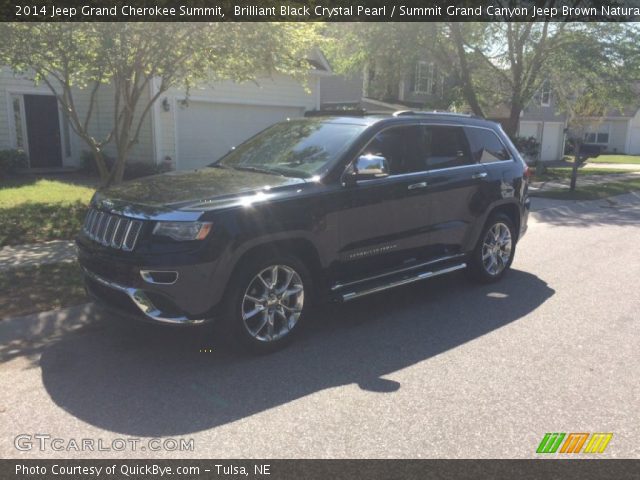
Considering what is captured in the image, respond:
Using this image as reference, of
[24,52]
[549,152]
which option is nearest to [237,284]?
[24,52]

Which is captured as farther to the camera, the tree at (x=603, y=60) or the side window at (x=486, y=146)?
the tree at (x=603, y=60)

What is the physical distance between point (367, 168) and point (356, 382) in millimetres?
1826

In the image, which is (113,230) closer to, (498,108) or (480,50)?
(480,50)

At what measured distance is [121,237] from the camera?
4.31 metres

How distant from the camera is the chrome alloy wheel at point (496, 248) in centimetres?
677

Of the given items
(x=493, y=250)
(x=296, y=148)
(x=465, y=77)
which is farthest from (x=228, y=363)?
(x=465, y=77)

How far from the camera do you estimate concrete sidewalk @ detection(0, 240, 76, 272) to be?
22.6ft

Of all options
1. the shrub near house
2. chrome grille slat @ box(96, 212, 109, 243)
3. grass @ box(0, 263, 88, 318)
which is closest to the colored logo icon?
chrome grille slat @ box(96, 212, 109, 243)

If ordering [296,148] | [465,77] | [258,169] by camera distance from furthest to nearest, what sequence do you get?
[465,77]
[296,148]
[258,169]

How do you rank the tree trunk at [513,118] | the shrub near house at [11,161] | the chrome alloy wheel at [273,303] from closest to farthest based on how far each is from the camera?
the chrome alloy wheel at [273,303] → the shrub near house at [11,161] → the tree trunk at [513,118]

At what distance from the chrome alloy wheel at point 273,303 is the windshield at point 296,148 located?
3.05 ft

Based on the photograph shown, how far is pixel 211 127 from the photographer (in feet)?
57.4

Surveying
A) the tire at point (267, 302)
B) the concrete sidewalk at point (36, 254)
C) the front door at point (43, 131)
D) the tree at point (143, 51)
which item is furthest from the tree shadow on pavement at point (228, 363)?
the front door at point (43, 131)

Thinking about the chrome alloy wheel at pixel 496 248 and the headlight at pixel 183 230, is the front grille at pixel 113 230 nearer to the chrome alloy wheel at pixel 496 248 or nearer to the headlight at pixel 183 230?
the headlight at pixel 183 230
